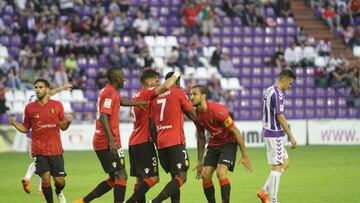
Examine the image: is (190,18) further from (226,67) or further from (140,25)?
(226,67)

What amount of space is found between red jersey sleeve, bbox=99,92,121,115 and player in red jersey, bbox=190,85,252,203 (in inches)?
46.5

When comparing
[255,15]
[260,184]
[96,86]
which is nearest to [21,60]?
[96,86]

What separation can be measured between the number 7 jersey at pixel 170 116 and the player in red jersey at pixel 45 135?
1.60 m

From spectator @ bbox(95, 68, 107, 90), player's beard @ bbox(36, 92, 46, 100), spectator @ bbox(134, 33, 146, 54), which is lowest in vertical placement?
spectator @ bbox(95, 68, 107, 90)

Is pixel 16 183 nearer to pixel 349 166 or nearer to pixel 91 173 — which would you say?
pixel 91 173

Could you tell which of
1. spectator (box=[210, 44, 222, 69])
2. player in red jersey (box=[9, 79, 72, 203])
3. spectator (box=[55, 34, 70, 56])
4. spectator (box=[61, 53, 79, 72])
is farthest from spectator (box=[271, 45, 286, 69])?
player in red jersey (box=[9, 79, 72, 203])

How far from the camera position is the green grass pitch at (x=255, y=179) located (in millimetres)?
15671

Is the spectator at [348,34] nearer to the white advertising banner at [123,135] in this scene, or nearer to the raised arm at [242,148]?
the white advertising banner at [123,135]

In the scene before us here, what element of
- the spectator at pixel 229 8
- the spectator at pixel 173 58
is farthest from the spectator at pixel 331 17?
the spectator at pixel 173 58

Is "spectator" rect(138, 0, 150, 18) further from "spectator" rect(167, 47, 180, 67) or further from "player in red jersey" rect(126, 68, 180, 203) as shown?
"player in red jersey" rect(126, 68, 180, 203)

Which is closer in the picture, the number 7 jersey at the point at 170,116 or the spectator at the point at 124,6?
the number 7 jersey at the point at 170,116

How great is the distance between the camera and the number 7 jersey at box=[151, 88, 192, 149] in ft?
41.8

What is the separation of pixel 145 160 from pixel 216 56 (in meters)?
21.5

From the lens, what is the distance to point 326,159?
2420 centimetres
